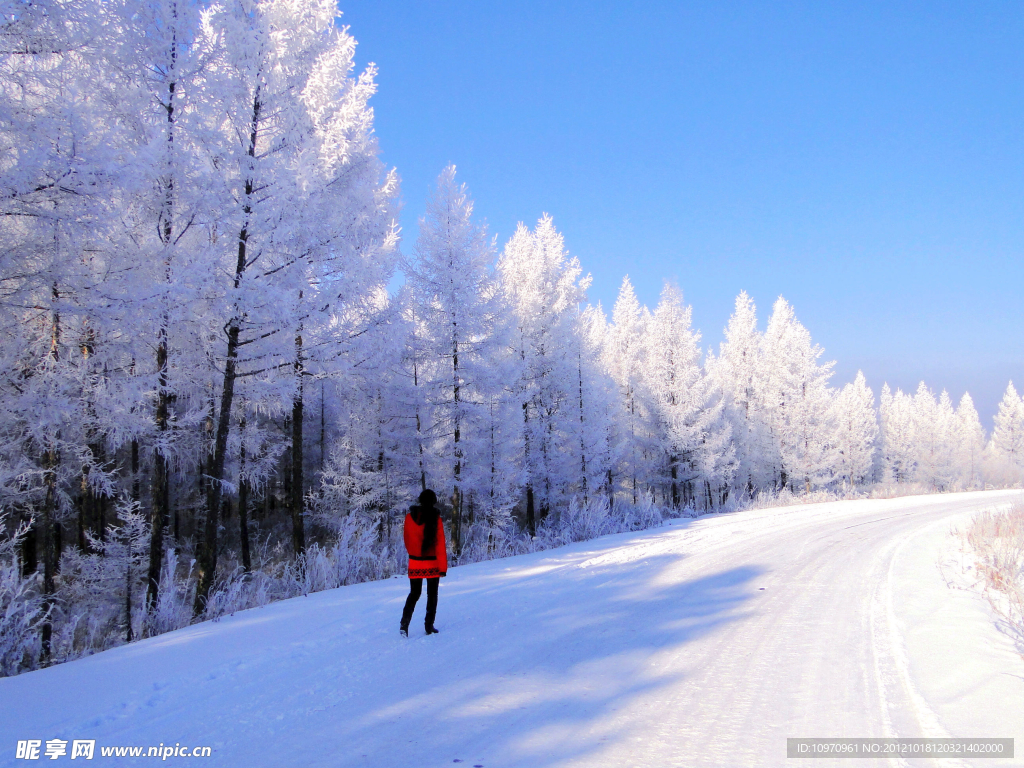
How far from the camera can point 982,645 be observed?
4938 millimetres

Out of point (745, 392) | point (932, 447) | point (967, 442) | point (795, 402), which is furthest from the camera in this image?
point (967, 442)

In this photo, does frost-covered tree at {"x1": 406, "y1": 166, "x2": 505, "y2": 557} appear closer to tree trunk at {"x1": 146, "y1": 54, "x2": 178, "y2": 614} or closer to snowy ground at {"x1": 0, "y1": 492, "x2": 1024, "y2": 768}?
tree trunk at {"x1": 146, "y1": 54, "x2": 178, "y2": 614}

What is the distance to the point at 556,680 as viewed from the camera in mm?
4367

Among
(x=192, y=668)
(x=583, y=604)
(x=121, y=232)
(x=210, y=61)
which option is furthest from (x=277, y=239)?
(x=583, y=604)

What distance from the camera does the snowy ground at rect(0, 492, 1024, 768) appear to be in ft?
11.2

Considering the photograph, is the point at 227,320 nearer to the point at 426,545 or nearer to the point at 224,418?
the point at 224,418

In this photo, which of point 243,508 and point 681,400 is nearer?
point 243,508

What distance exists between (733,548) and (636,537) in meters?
2.84

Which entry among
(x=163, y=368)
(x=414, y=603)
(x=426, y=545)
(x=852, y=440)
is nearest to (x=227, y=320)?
(x=163, y=368)

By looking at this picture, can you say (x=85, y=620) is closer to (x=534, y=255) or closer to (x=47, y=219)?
(x=47, y=219)

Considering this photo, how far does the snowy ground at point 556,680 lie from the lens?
3.40 meters

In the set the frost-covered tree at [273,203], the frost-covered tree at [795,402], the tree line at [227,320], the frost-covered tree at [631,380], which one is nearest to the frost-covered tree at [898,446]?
the frost-covered tree at [795,402]

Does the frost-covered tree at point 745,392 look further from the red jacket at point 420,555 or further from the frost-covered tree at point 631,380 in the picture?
the red jacket at point 420,555

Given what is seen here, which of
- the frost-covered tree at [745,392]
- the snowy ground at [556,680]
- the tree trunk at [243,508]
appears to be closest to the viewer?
the snowy ground at [556,680]
